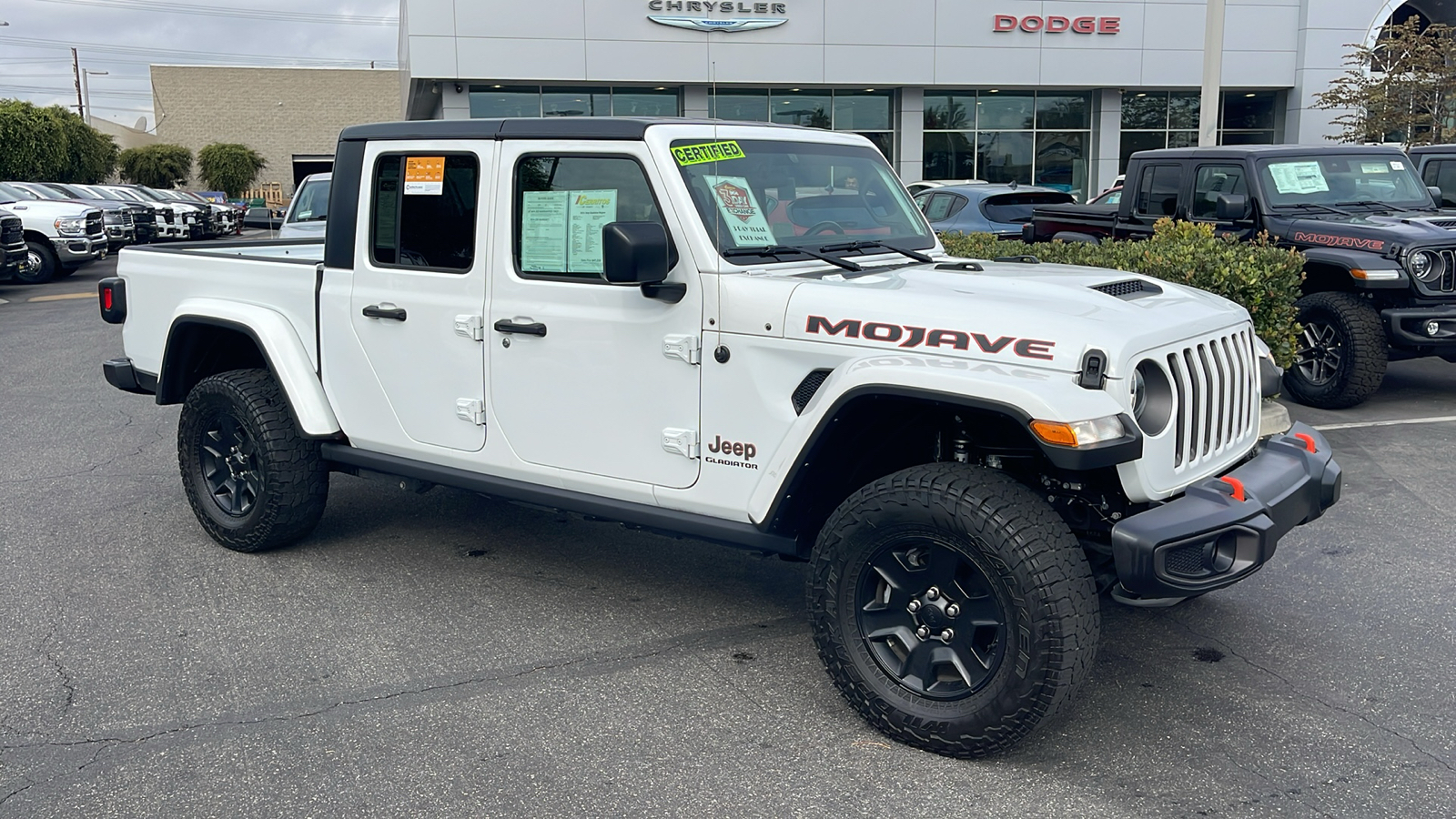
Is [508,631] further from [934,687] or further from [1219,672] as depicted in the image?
[1219,672]

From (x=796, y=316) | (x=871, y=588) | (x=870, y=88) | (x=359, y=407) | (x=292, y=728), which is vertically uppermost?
(x=870, y=88)

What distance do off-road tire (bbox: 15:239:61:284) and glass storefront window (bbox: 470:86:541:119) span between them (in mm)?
10232

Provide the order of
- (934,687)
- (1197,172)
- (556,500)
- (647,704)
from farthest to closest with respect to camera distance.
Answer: (1197,172), (556,500), (647,704), (934,687)

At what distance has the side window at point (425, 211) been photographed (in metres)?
4.73

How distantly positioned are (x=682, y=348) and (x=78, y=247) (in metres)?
19.2

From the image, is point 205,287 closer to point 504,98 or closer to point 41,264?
point 41,264

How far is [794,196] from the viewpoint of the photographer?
14.8ft

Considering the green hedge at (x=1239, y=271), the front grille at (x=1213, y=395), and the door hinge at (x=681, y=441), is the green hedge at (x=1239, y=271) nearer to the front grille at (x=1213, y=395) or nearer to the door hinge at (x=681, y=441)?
the front grille at (x=1213, y=395)

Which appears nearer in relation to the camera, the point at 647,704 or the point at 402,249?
the point at 647,704

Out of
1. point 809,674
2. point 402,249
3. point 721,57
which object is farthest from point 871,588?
point 721,57

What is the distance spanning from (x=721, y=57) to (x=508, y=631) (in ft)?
80.3

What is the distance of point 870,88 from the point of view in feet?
96.2

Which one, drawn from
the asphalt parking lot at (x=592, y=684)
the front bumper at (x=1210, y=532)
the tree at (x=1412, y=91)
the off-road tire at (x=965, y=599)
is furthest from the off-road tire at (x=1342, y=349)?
the tree at (x=1412, y=91)

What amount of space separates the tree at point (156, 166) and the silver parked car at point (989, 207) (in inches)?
2008
